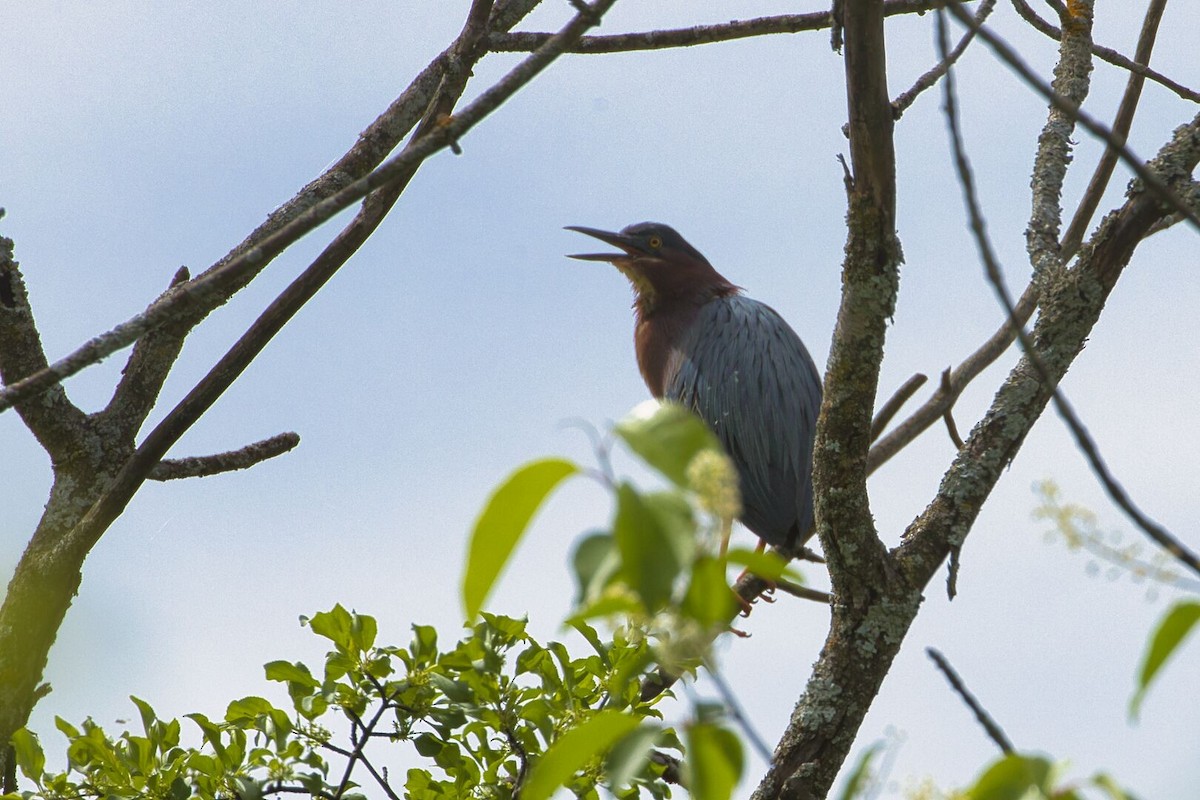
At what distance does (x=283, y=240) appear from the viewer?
172 cm

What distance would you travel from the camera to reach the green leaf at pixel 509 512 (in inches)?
32.7

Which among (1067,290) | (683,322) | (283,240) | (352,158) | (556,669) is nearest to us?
(283,240)

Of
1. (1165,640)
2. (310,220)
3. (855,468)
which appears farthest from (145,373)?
(1165,640)

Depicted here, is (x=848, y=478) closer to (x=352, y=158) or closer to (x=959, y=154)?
(x=959, y=154)

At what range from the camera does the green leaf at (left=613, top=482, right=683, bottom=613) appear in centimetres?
78

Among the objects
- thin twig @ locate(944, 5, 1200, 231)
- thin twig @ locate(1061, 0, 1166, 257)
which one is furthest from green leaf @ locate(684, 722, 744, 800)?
thin twig @ locate(1061, 0, 1166, 257)

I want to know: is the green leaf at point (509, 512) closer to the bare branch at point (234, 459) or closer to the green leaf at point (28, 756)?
the green leaf at point (28, 756)

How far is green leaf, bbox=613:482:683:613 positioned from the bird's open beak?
5.05m

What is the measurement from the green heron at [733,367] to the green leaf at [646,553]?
12.1ft

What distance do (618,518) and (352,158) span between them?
251 centimetres

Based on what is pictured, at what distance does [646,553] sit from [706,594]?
63mm

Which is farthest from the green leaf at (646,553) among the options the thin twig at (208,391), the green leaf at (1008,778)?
the thin twig at (208,391)

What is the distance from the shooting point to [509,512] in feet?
2.73

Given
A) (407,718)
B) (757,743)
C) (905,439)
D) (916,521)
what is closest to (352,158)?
(407,718)
